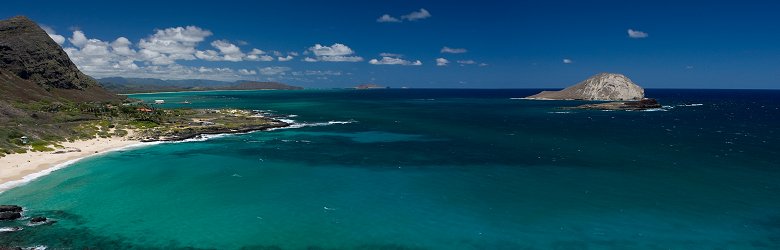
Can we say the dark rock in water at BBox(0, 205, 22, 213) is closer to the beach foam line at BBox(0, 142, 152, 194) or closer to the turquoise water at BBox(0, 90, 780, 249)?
the turquoise water at BBox(0, 90, 780, 249)

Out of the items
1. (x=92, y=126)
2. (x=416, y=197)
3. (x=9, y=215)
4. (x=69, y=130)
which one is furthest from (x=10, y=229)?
(x=92, y=126)

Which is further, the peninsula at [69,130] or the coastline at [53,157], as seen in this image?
the peninsula at [69,130]

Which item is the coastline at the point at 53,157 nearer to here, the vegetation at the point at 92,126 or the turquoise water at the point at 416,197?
the vegetation at the point at 92,126

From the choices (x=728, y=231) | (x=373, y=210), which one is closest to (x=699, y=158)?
(x=728, y=231)

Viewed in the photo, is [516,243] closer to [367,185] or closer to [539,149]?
[367,185]

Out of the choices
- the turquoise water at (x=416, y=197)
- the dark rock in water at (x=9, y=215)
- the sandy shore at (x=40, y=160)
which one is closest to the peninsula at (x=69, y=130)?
the sandy shore at (x=40, y=160)

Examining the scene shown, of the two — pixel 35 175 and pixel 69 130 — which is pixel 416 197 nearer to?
pixel 35 175
